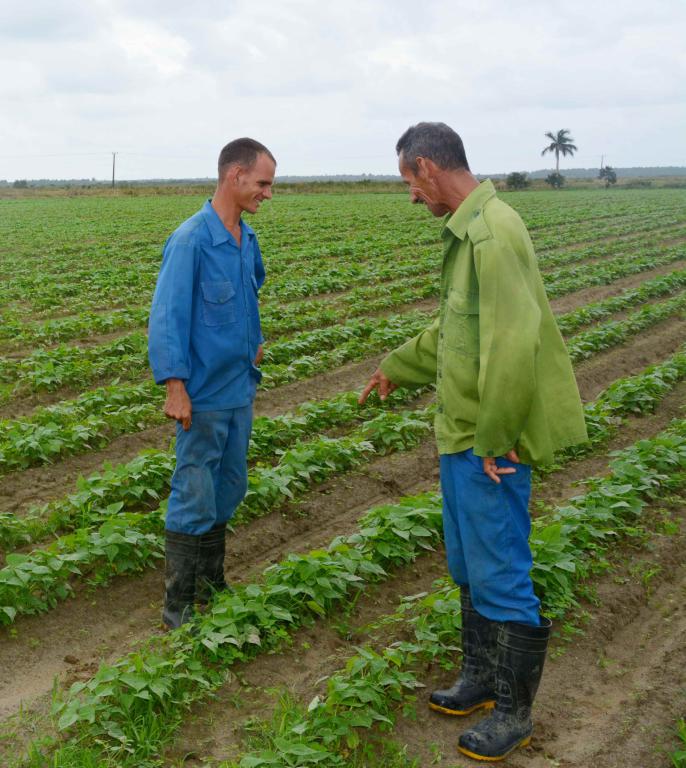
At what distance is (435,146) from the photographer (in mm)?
3053

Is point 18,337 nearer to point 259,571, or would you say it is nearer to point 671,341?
point 259,571

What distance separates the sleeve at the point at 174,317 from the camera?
3820 mm

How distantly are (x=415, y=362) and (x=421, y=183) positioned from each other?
32.3 inches

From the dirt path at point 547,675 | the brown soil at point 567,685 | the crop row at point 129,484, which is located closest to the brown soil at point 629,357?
the crop row at point 129,484

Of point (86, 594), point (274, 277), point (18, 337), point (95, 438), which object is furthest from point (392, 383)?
point (274, 277)

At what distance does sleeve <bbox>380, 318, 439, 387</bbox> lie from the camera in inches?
142

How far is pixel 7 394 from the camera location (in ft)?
26.0

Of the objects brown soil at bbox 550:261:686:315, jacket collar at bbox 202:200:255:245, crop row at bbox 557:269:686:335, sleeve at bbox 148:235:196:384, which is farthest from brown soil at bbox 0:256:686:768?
brown soil at bbox 550:261:686:315

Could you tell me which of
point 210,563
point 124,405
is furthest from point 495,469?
point 124,405

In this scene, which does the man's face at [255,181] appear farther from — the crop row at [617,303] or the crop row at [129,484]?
the crop row at [617,303]

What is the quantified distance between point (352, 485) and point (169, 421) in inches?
81.1

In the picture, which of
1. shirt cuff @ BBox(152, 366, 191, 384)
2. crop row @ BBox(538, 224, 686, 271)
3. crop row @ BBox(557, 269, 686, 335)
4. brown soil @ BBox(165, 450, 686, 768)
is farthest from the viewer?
crop row @ BBox(538, 224, 686, 271)

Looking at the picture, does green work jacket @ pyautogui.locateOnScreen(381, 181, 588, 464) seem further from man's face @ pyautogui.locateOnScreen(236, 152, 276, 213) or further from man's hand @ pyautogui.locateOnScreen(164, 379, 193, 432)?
man's hand @ pyautogui.locateOnScreen(164, 379, 193, 432)

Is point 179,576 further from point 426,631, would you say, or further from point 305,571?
point 426,631
